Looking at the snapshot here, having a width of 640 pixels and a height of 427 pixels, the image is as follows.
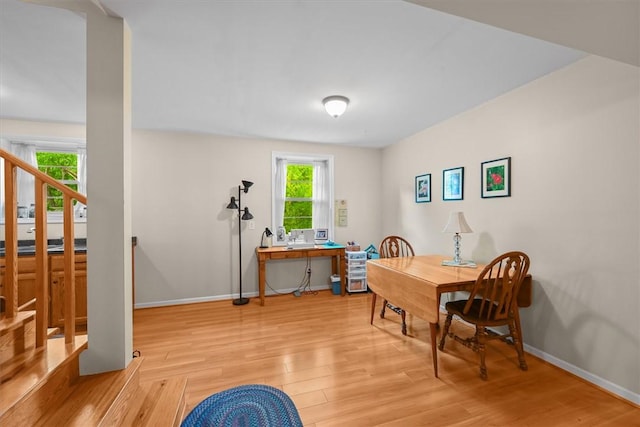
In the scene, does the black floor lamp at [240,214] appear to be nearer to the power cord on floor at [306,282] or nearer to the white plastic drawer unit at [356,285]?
the power cord on floor at [306,282]

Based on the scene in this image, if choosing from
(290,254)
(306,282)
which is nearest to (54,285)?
(290,254)

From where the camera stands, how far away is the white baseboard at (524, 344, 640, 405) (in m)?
1.74

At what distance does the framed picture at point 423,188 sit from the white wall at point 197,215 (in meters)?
1.60

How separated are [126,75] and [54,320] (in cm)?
258

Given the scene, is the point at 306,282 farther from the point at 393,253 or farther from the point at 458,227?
the point at 458,227

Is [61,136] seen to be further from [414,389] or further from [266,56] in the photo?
[414,389]

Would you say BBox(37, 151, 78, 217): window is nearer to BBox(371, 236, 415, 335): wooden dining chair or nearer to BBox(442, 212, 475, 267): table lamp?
BBox(371, 236, 415, 335): wooden dining chair

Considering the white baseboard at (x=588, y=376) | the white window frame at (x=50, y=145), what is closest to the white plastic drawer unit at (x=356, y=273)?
the white baseboard at (x=588, y=376)

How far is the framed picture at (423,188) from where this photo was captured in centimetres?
347

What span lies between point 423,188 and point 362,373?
2.37m

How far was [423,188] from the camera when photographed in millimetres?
3564

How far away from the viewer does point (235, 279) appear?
380 centimetres

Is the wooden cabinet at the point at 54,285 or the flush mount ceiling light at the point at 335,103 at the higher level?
the flush mount ceiling light at the point at 335,103

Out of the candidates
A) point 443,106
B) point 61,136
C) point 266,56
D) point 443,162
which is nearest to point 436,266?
point 443,162
